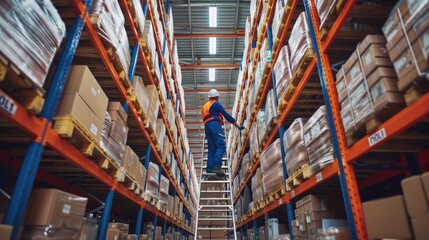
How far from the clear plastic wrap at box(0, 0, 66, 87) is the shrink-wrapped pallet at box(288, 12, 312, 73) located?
2459 mm

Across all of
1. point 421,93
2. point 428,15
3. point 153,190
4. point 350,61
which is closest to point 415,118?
point 421,93

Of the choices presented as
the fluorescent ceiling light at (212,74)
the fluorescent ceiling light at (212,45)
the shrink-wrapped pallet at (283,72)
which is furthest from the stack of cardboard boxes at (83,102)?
the fluorescent ceiling light at (212,74)

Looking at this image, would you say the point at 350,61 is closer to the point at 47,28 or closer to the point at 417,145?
the point at 417,145

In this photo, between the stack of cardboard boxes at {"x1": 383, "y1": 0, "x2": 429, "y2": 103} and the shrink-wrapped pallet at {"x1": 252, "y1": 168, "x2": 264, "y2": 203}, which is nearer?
the stack of cardboard boxes at {"x1": 383, "y1": 0, "x2": 429, "y2": 103}

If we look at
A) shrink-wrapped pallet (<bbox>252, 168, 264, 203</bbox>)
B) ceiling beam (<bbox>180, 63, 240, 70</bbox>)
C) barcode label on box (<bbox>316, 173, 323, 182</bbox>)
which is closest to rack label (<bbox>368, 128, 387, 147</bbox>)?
barcode label on box (<bbox>316, 173, 323, 182</bbox>)

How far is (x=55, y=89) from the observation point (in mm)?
2055

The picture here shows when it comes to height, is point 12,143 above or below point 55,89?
below

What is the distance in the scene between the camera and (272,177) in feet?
14.5

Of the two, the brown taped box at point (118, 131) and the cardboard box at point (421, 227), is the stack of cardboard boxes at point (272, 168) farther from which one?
the cardboard box at point (421, 227)

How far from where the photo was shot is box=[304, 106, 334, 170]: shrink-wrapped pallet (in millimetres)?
2693

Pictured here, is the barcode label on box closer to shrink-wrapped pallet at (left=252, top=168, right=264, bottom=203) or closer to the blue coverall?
shrink-wrapped pallet at (left=252, top=168, right=264, bottom=203)

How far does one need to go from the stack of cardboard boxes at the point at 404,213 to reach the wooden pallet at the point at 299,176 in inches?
39.4

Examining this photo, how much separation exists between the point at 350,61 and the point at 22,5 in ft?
7.93

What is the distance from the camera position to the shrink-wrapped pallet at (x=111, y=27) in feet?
8.95
